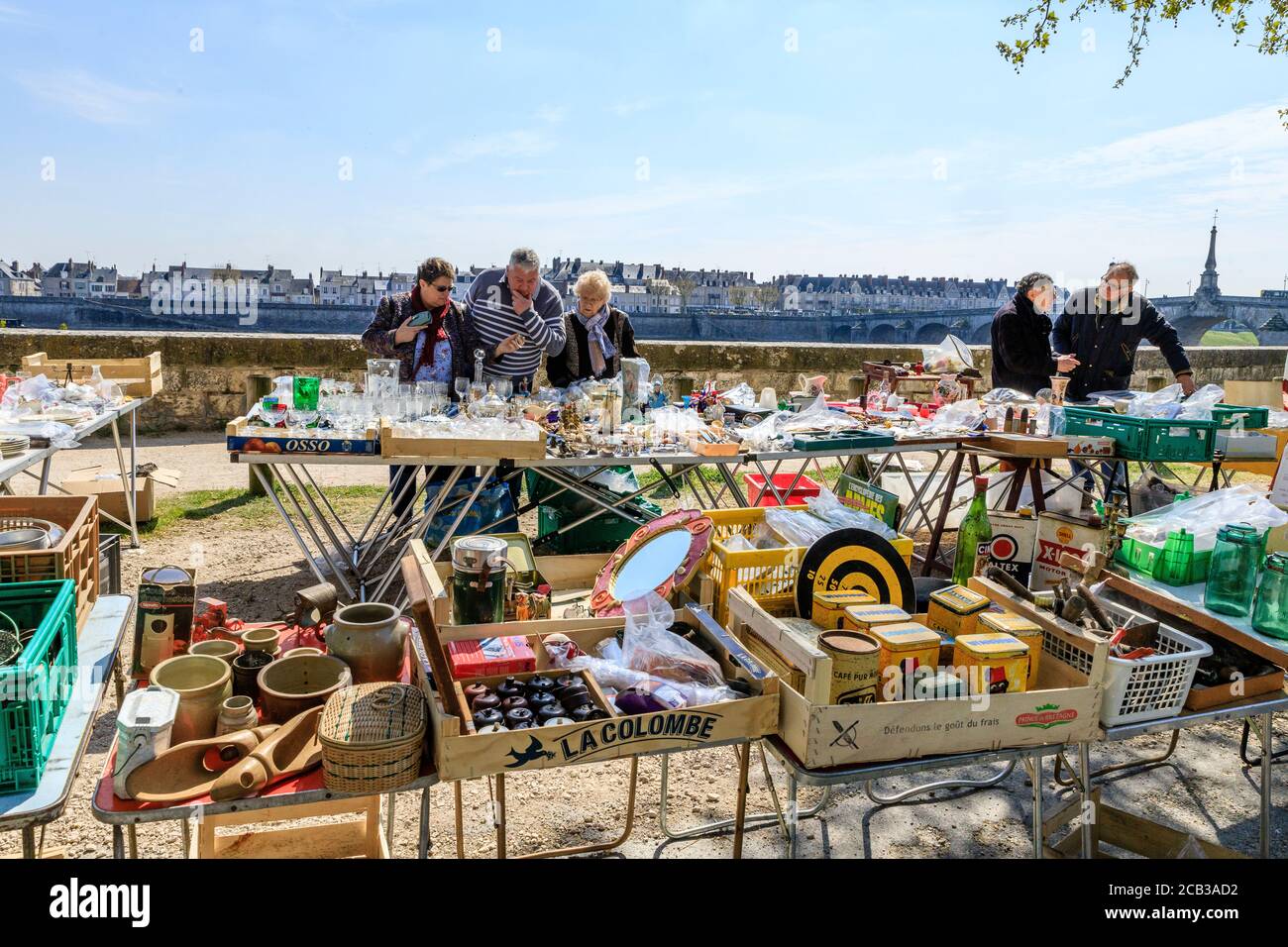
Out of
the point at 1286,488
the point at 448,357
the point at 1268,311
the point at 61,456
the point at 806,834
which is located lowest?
the point at 806,834

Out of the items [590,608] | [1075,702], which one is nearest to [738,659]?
[590,608]

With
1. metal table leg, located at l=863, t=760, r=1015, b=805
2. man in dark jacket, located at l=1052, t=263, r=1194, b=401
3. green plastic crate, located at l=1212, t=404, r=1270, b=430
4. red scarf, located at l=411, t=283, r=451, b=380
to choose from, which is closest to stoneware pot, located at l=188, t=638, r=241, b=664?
metal table leg, located at l=863, t=760, r=1015, b=805

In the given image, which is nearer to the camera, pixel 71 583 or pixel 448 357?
pixel 71 583

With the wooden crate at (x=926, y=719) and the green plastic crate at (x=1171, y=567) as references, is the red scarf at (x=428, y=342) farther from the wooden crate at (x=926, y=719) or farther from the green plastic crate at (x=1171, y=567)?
the green plastic crate at (x=1171, y=567)

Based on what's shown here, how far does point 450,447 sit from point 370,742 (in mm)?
2251

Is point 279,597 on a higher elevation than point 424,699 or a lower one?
lower

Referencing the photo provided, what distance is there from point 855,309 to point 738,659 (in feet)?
291

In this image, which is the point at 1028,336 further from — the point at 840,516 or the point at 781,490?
the point at 840,516

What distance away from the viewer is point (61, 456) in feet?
23.8

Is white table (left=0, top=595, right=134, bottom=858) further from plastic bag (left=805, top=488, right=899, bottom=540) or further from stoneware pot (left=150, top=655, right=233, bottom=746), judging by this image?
plastic bag (left=805, top=488, right=899, bottom=540)

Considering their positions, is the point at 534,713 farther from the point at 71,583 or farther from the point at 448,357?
the point at 448,357

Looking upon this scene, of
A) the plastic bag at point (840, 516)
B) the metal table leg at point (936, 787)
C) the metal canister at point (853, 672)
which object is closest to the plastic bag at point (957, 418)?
the plastic bag at point (840, 516)

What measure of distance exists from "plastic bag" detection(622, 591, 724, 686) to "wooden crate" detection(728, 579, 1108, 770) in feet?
0.58

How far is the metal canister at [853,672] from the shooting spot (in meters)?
1.97
